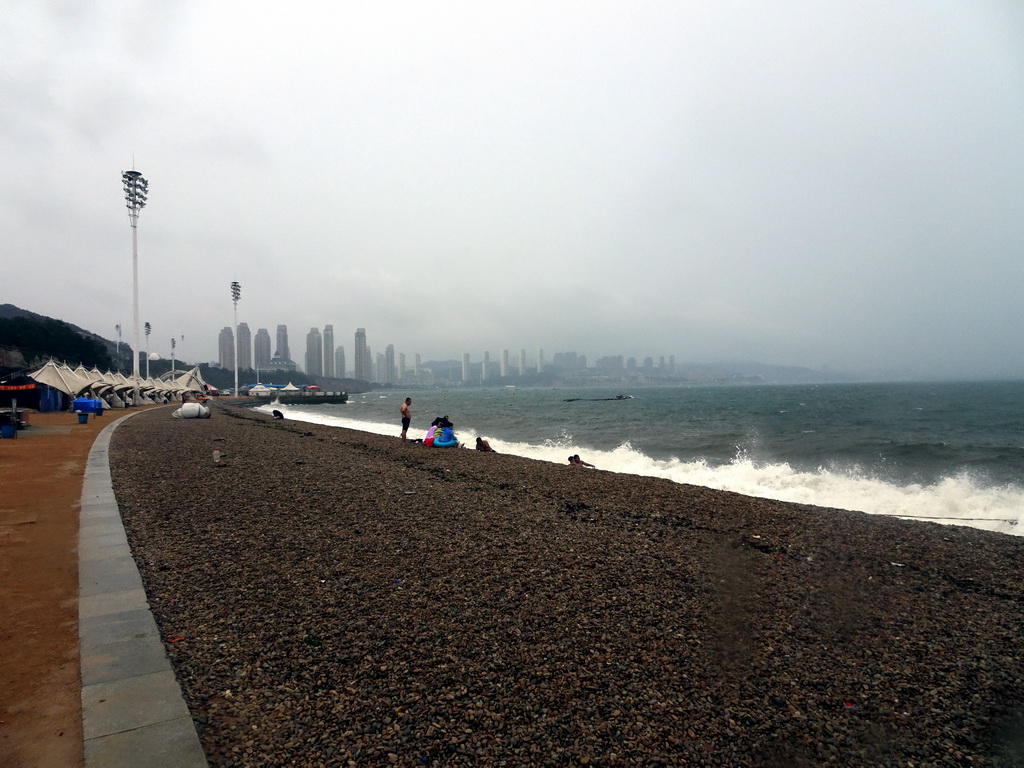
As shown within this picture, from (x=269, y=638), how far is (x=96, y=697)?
39.9 inches

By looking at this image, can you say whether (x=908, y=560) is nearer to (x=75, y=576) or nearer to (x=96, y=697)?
(x=96, y=697)

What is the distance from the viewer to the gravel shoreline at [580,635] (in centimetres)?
286

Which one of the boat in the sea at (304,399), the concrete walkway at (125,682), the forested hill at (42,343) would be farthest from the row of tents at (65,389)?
the boat in the sea at (304,399)

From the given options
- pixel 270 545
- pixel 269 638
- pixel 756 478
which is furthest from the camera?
pixel 756 478

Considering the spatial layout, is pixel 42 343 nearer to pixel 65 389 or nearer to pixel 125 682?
pixel 65 389

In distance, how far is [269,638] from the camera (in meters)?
3.81

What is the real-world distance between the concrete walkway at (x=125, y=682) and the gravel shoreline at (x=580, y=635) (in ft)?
0.37

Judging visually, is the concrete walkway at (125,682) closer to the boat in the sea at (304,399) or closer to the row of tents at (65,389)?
the row of tents at (65,389)

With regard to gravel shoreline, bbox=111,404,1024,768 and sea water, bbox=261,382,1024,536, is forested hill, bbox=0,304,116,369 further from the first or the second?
gravel shoreline, bbox=111,404,1024,768

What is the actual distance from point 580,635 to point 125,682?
2804 millimetres

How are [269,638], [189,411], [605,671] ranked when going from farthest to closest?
[189,411]
[269,638]
[605,671]

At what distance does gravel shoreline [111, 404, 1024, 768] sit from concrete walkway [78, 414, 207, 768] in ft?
0.37

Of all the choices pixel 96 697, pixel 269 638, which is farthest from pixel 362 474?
pixel 96 697

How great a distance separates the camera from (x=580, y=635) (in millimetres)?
3971
